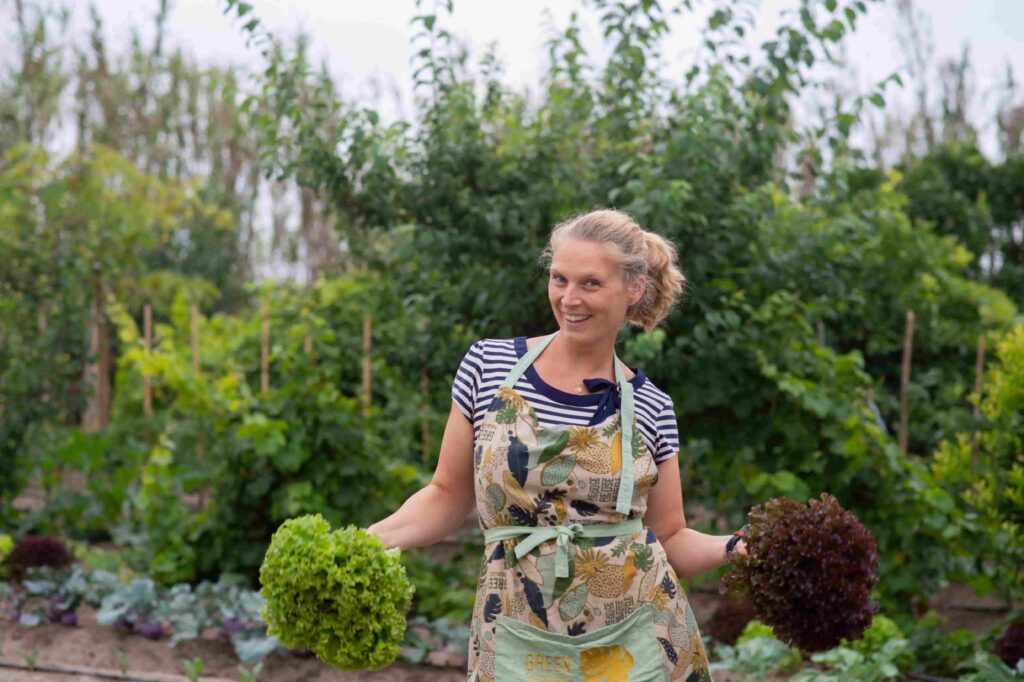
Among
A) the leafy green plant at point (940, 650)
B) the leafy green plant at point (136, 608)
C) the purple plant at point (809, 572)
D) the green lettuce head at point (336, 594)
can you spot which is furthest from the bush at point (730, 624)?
the green lettuce head at point (336, 594)

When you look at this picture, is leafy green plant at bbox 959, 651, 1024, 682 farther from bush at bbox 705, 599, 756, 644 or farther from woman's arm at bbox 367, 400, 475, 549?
woman's arm at bbox 367, 400, 475, 549

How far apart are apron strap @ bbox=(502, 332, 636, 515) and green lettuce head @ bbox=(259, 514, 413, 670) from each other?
0.42 meters

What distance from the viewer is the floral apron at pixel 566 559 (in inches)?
80.9

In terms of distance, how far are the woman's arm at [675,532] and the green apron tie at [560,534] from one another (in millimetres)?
134

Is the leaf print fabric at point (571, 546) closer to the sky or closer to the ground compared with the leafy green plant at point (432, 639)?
closer to the sky

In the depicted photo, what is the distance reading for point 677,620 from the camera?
215 centimetres

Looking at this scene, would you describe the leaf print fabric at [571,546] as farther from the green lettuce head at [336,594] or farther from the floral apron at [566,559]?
the green lettuce head at [336,594]

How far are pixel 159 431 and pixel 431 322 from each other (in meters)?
3.13

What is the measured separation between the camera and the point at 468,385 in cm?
217

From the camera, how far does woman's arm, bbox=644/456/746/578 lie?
2.24 m

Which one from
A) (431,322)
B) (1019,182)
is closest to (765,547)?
(431,322)

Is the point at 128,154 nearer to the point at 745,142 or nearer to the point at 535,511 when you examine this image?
the point at 745,142

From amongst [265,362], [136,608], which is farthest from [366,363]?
[136,608]

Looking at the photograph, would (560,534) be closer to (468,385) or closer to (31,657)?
(468,385)
